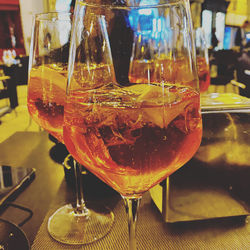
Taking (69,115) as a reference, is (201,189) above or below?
below

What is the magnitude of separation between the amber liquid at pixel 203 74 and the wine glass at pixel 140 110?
77 centimetres

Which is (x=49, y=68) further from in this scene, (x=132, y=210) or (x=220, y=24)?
(x=220, y=24)

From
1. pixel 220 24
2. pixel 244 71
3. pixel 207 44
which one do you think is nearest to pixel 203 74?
pixel 244 71

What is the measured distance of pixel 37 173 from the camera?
0.82m

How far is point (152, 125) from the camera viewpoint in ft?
0.94

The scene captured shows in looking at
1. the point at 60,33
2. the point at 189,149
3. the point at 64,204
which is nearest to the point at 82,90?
the point at 189,149

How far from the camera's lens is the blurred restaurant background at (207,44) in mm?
3370

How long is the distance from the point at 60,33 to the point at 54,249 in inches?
15.4

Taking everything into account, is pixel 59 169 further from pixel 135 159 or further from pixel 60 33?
pixel 135 159

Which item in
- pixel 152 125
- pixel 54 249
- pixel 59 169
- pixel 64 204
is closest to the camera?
pixel 152 125

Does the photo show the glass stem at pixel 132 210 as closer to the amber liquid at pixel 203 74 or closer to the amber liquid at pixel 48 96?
the amber liquid at pixel 48 96

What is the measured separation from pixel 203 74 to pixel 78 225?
0.73 metres

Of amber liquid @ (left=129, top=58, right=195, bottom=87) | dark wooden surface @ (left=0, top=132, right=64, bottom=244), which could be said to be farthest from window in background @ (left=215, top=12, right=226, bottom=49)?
amber liquid @ (left=129, top=58, right=195, bottom=87)

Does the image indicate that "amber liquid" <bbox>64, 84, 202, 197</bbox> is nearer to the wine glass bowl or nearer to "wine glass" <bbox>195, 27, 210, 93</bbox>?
the wine glass bowl
